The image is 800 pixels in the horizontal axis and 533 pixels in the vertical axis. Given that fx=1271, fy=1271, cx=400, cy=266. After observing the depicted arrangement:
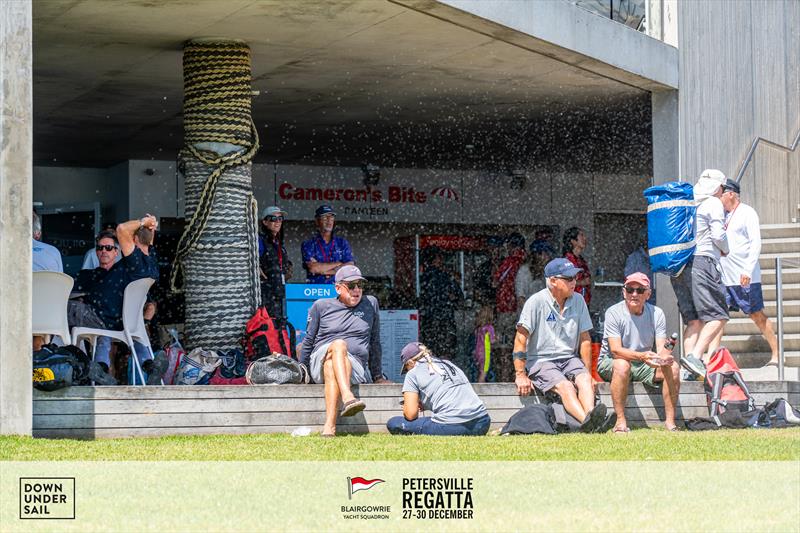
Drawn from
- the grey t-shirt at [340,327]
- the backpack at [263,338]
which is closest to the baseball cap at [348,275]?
the grey t-shirt at [340,327]

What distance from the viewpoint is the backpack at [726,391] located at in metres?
10.0

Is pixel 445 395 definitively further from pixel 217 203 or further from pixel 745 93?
pixel 745 93

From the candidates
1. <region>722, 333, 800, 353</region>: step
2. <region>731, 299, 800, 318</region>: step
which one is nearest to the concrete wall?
<region>731, 299, 800, 318</region>: step

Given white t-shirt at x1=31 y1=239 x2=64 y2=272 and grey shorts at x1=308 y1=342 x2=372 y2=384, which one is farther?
white t-shirt at x1=31 y1=239 x2=64 y2=272

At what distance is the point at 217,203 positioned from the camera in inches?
422

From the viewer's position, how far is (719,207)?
11.0 m

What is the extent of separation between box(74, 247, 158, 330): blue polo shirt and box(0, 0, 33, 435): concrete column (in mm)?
2074

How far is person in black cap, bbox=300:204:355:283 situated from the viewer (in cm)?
1222

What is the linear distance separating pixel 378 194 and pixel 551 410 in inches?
363

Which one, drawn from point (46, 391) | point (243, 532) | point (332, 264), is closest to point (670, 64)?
point (332, 264)

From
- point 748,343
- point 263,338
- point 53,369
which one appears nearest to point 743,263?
point 748,343

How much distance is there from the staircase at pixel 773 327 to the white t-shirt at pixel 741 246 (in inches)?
35.1

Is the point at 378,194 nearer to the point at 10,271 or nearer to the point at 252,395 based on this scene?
the point at 252,395

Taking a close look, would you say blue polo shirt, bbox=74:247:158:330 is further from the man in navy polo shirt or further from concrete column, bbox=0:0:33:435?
concrete column, bbox=0:0:33:435
